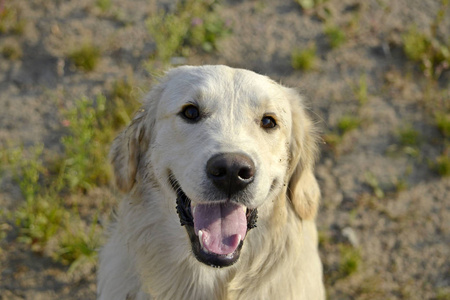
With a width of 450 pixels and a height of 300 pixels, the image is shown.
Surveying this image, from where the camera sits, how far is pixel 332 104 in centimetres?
474

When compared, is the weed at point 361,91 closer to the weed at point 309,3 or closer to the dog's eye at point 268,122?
the weed at point 309,3

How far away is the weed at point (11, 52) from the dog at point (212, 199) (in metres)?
2.22

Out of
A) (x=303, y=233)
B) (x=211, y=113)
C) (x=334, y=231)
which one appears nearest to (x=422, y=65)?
(x=334, y=231)

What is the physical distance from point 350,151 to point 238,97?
86.5 inches

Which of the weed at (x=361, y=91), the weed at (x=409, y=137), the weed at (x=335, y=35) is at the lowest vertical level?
the weed at (x=409, y=137)

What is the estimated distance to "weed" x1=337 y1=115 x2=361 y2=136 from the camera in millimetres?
4477

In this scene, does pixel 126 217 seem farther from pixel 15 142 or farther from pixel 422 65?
pixel 422 65

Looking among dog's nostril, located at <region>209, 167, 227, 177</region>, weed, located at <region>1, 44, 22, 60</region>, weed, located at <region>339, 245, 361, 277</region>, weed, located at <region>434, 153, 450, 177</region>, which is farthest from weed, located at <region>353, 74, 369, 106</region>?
weed, located at <region>1, 44, 22, 60</region>

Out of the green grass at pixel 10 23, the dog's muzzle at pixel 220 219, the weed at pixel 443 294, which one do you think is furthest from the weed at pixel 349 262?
the green grass at pixel 10 23

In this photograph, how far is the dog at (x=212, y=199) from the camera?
2389mm

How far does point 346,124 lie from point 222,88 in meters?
2.21

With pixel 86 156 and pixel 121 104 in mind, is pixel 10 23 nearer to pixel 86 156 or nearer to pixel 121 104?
pixel 121 104

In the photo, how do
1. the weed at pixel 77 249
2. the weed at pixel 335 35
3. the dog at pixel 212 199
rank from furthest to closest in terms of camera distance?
the weed at pixel 335 35 < the weed at pixel 77 249 < the dog at pixel 212 199

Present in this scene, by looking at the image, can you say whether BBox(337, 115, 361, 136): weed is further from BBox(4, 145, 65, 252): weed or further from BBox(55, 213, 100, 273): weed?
BBox(4, 145, 65, 252): weed
